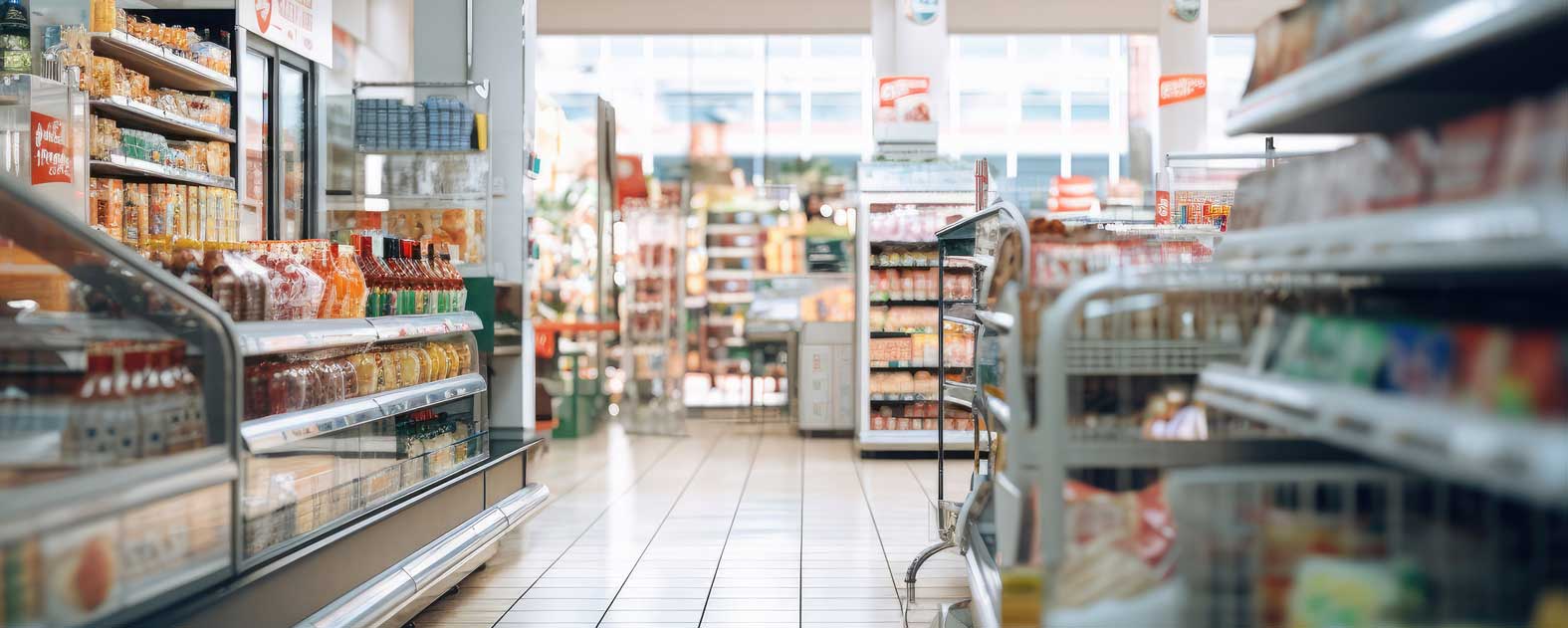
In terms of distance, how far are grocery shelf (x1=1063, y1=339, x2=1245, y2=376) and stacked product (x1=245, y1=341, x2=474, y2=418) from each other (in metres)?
2.00

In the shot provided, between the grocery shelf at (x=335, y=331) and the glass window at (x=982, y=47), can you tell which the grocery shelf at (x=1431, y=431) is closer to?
the grocery shelf at (x=335, y=331)

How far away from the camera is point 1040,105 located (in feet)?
50.4

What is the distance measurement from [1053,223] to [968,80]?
12.9 metres

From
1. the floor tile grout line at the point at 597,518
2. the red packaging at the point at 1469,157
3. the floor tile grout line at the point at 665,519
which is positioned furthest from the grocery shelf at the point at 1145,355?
the floor tile grout line at the point at 597,518

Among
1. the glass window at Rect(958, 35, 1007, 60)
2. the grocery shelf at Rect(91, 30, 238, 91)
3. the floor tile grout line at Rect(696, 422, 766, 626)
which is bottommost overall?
the floor tile grout line at Rect(696, 422, 766, 626)

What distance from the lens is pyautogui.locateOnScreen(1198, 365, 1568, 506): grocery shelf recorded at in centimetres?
116

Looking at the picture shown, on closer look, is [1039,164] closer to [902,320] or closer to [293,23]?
[902,320]

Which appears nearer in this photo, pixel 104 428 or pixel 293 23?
pixel 104 428

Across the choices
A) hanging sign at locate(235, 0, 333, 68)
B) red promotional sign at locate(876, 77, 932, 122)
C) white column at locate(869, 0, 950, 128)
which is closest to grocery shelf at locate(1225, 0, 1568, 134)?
hanging sign at locate(235, 0, 333, 68)

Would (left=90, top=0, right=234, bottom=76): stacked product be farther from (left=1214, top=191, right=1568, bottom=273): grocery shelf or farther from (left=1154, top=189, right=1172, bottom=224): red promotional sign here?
(left=1154, top=189, right=1172, bottom=224): red promotional sign

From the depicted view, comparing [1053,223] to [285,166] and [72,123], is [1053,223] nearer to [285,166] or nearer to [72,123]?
[72,123]

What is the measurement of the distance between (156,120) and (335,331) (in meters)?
3.17

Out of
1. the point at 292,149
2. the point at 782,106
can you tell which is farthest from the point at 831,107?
the point at 292,149

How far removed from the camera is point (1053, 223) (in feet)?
9.53
